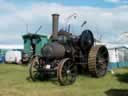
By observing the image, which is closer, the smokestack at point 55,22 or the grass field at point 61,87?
the grass field at point 61,87

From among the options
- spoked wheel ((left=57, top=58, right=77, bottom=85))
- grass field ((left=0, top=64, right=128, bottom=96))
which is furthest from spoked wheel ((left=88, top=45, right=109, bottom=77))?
spoked wheel ((left=57, top=58, right=77, bottom=85))

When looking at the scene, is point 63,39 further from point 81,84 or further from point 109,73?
point 109,73

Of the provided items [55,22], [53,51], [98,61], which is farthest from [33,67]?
[98,61]

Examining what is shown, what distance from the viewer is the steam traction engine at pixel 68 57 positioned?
16281 mm

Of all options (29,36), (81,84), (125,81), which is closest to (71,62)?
(81,84)

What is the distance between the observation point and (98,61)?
18688 millimetres

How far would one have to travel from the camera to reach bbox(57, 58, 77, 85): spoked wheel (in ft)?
51.2

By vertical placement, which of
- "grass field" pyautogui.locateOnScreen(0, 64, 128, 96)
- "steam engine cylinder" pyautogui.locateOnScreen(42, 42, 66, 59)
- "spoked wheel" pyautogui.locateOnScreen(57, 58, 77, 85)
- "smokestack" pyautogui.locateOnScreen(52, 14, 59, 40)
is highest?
"smokestack" pyautogui.locateOnScreen(52, 14, 59, 40)

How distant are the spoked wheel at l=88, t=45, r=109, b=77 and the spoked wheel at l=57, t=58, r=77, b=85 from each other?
157 centimetres

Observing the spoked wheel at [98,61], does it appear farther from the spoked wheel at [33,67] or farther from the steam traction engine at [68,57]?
the spoked wheel at [33,67]

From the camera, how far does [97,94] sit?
13359 millimetres

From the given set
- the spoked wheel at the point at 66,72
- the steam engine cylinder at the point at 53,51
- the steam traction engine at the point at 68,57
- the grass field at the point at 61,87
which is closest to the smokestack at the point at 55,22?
the steam traction engine at the point at 68,57

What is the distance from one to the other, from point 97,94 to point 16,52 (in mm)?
23996

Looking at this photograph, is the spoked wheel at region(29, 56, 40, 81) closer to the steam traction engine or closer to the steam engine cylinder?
the steam traction engine
